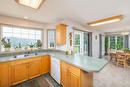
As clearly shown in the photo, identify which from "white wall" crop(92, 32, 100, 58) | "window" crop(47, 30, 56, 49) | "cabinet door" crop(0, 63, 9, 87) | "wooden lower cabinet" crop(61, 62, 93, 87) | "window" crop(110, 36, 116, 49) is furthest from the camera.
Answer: "window" crop(110, 36, 116, 49)

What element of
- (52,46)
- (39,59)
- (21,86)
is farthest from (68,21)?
(21,86)

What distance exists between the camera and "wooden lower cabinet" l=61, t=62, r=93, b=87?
1.68 metres

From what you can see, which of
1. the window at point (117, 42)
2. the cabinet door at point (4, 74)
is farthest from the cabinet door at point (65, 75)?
the window at point (117, 42)

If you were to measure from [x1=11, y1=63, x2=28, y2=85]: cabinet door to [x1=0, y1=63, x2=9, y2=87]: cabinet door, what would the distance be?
0.43ft

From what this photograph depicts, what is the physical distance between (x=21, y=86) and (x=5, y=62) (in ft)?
2.77

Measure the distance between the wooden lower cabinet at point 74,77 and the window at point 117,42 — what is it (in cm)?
675

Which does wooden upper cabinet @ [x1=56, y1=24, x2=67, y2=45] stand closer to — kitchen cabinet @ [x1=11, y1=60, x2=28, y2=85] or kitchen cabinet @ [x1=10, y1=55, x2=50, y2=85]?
kitchen cabinet @ [x1=10, y1=55, x2=50, y2=85]

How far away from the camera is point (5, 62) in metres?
2.22

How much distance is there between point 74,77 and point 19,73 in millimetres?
1762

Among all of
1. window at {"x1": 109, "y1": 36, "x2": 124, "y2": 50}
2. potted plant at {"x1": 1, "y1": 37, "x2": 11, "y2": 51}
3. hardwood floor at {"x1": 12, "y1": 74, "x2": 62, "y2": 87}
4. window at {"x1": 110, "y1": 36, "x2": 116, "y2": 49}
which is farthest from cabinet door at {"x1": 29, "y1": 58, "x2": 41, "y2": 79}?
window at {"x1": 110, "y1": 36, "x2": 116, "y2": 49}

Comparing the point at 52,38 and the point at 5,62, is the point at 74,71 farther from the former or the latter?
the point at 52,38

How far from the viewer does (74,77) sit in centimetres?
181

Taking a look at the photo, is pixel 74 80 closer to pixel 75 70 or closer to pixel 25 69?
pixel 75 70

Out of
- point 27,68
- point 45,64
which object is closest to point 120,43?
point 45,64
